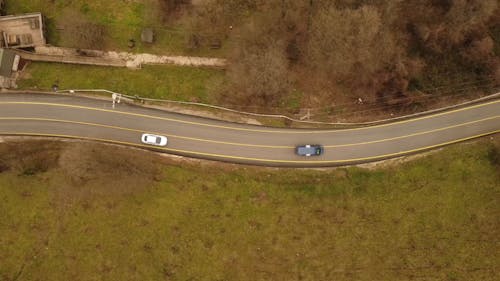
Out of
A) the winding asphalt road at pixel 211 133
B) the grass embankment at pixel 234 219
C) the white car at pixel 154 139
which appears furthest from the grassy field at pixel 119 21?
the grass embankment at pixel 234 219

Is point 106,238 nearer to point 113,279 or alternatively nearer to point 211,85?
point 113,279

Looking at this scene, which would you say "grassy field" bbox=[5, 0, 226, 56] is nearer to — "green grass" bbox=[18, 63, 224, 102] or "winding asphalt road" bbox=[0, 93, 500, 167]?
"green grass" bbox=[18, 63, 224, 102]

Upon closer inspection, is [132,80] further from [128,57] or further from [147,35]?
[147,35]

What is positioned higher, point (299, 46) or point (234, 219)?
point (299, 46)

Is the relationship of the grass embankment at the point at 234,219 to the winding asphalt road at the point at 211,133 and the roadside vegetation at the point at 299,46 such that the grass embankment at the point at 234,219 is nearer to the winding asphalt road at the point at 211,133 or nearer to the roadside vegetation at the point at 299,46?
the winding asphalt road at the point at 211,133

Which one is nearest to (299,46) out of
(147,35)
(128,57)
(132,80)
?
(147,35)
